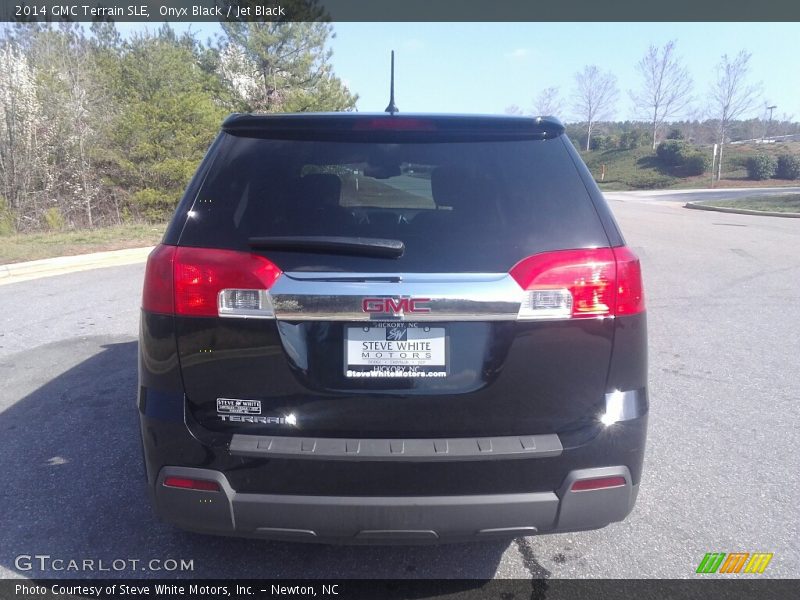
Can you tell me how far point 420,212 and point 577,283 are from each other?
62cm

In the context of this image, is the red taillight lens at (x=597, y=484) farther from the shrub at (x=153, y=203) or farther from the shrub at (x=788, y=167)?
the shrub at (x=788, y=167)

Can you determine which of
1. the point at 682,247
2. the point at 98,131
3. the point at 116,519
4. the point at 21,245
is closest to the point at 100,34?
the point at 98,131

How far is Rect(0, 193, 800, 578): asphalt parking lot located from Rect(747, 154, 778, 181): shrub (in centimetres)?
3940

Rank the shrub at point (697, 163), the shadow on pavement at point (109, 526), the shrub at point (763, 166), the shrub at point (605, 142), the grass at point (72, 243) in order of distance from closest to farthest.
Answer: the shadow on pavement at point (109, 526), the grass at point (72, 243), the shrub at point (763, 166), the shrub at point (697, 163), the shrub at point (605, 142)

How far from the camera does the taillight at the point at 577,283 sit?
7.13ft

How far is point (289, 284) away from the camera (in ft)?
6.98

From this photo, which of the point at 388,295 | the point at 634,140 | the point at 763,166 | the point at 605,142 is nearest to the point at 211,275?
the point at 388,295

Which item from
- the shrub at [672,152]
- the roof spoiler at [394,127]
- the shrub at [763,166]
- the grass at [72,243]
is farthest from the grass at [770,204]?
the roof spoiler at [394,127]

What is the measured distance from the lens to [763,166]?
135 feet

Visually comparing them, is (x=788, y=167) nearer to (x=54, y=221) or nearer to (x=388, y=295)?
(x=54, y=221)

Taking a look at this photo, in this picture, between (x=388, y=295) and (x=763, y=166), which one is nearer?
(x=388, y=295)

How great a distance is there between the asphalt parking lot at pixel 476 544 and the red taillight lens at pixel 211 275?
1.19 meters

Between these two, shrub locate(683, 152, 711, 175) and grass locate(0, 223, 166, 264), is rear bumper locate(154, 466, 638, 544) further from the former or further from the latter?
shrub locate(683, 152, 711, 175)

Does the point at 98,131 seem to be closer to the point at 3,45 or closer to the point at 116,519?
the point at 3,45
